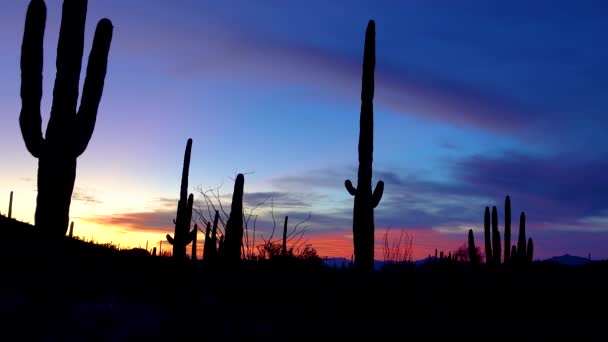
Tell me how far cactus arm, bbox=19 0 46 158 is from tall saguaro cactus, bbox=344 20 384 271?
6322 mm

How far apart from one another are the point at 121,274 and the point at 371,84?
7451mm

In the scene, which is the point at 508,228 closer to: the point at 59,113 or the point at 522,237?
the point at 522,237

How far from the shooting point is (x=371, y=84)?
45.4 feet

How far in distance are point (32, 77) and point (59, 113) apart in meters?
0.76

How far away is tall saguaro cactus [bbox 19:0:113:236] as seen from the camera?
11.3m

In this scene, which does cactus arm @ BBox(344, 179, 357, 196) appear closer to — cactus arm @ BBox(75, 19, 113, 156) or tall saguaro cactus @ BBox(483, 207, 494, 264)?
cactus arm @ BBox(75, 19, 113, 156)

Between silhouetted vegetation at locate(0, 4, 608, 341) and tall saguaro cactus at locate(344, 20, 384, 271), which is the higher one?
tall saguaro cactus at locate(344, 20, 384, 271)

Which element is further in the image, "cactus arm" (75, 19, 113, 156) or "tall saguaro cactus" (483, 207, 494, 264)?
"tall saguaro cactus" (483, 207, 494, 264)

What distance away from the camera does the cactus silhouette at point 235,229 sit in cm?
1336

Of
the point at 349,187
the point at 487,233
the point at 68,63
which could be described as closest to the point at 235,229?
the point at 349,187

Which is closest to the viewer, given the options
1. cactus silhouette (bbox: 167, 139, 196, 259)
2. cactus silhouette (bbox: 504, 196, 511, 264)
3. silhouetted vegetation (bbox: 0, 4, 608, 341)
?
silhouetted vegetation (bbox: 0, 4, 608, 341)

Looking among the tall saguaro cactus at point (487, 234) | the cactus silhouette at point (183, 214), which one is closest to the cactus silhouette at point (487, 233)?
the tall saguaro cactus at point (487, 234)

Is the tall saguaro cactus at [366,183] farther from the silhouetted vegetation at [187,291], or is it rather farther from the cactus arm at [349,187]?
the silhouetted vegetation at [187,291]

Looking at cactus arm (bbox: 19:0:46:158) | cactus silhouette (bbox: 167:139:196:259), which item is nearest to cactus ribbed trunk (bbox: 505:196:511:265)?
cactus silhouette (bbox: 167:139:196:259)
